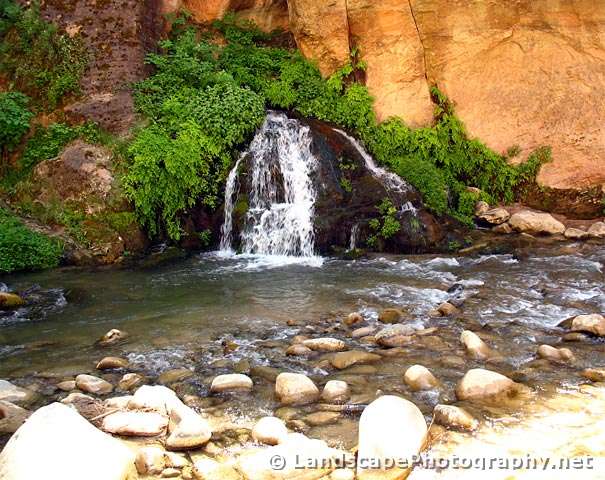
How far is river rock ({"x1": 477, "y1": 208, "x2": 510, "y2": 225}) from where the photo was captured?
37.2 feet

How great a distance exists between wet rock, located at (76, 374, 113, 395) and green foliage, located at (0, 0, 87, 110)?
787cm

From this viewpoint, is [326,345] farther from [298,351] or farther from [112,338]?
[112,338]

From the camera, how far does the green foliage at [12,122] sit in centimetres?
1059

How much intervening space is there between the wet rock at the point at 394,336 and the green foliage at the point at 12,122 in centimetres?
825

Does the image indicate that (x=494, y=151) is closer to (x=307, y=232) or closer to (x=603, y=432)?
(x=307, y=232)

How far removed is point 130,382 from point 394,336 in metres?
2.50

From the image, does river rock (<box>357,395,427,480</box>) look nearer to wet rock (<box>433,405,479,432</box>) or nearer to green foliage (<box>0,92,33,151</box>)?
wet rock (<box>433,405,479,432</box>)

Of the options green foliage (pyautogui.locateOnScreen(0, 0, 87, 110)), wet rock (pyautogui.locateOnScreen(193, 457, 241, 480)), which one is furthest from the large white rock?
green foliage (pyautogui.locateOnScreen(0, 0, 87, 110))

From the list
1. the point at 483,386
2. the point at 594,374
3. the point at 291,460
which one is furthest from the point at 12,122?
the point at 594,374

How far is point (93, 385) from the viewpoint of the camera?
4.78m

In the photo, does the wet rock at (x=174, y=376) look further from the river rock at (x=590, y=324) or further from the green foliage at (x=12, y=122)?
the green foliage at (x=12, y=122)

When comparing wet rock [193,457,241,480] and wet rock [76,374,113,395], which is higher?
wet rock [76,374,113,395]

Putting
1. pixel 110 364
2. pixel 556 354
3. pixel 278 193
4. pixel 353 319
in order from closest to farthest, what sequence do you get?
1. pixel 556 354
2. pixel 110 364
3. pixel 353 319
4. pixel 278 193

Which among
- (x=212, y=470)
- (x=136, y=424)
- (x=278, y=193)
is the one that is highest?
(x=278, y=193)
